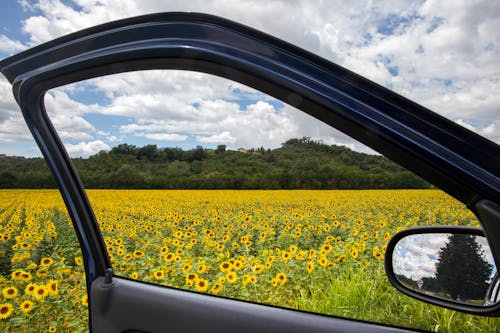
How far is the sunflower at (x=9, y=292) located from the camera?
2.93m

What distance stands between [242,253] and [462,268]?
2630 millimetres

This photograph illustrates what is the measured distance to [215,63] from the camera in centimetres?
84

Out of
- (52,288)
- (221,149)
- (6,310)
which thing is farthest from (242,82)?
(6,310)

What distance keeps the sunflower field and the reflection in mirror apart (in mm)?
135

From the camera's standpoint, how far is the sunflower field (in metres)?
1.78

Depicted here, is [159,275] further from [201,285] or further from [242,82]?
[242,82]

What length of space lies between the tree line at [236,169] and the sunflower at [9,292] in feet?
6.09

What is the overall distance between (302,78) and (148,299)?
0.98 meters

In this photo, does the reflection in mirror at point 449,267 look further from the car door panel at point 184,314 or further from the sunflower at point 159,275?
the sunflower at point 159,275

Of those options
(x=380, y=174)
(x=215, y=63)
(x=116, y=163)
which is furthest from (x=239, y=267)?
(x=215, y=63)

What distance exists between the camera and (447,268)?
2.74 feet

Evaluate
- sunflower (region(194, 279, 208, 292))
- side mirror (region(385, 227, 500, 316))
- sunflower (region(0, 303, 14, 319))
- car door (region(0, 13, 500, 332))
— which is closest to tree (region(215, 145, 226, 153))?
car door (region(0, 13, 500, 332))

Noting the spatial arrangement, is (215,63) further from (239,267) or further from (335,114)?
(239,267)

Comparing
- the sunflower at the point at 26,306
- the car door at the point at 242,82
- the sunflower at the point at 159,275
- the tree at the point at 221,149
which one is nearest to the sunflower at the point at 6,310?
the sunflower at the point at 26,306
